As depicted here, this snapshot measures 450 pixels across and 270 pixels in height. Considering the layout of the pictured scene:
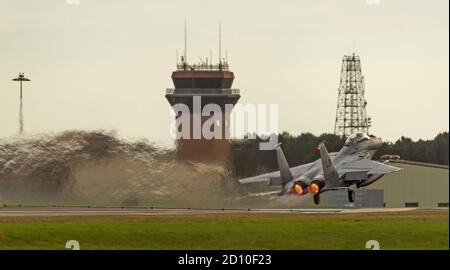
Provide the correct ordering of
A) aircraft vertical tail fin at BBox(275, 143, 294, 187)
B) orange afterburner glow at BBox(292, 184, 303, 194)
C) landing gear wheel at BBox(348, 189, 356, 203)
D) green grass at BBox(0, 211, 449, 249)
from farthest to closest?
landing gear wheel at BBox(348, 189, 356, 203), orange afterburner glow at BBox(292, 184, 303, 194), aircraft vertical tail fin at BBox(275, 143, 294, 187), green grass at BBox(0, 211, 449, 249)

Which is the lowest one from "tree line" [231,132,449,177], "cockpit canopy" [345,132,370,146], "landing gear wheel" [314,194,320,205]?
"landing gear wheel" [314,194,320,205]

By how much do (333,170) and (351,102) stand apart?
799 centimetres

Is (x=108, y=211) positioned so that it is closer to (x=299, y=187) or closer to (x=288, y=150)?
(x=288, y=150)

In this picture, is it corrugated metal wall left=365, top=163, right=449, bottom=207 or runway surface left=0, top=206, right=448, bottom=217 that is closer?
runway surface left=0, top=206, right=448, bottom=217

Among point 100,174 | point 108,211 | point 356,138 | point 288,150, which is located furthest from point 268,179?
point 100,174

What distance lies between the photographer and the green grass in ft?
187

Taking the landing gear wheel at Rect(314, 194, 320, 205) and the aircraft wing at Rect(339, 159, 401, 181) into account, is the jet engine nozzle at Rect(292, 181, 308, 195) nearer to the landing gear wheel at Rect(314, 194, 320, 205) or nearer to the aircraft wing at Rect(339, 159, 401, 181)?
the aircraft wing at Rect(339, 159, 401, 181)

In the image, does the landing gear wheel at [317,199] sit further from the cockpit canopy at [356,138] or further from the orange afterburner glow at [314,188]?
the cockpit canopy at [356,138]

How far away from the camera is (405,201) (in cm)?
9162

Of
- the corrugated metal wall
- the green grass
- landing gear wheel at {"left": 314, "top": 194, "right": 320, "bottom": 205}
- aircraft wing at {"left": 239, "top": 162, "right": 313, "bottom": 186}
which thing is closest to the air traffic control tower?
aircraft wing at {"left": 239, "top": 162, "right": 313, "bottom": 186}

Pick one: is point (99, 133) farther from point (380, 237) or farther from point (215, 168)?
point (380, 237)

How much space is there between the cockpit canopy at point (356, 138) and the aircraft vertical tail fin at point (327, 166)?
1.55m

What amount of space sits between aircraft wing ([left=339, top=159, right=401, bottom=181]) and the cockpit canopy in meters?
1.67
